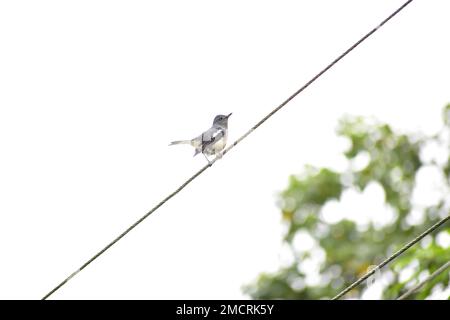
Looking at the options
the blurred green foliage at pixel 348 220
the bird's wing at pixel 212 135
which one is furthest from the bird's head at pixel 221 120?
the blurred green foliage at pixel 348 220

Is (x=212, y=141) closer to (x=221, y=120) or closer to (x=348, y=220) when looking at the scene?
(x=221, y=120)

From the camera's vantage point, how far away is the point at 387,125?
45.8ft

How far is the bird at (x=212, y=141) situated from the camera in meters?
7.88

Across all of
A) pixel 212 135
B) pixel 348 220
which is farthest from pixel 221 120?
pixel 348 220

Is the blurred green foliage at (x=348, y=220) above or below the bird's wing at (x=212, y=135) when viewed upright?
above

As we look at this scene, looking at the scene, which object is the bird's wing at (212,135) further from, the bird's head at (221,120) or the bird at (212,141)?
the bird's head at (221,120)

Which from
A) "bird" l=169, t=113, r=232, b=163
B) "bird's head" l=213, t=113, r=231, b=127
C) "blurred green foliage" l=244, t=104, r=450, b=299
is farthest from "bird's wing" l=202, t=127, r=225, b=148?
"blurred green foliage" l=244, t=104, r=450, b=299

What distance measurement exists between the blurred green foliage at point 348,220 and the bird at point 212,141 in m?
4.36

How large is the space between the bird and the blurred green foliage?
4.36 metres
